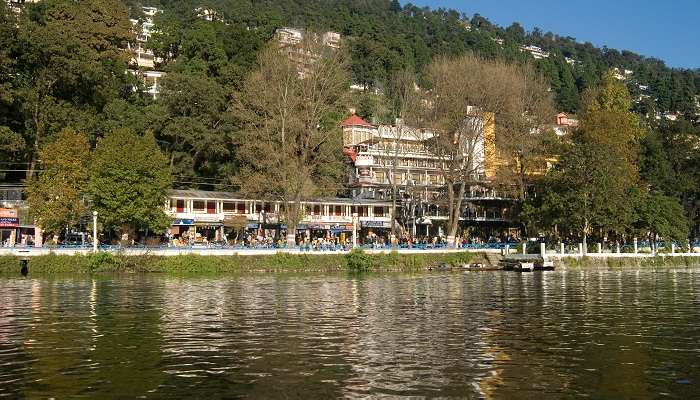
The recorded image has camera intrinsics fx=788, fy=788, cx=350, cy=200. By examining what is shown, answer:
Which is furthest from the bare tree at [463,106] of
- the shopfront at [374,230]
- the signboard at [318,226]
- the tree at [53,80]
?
the tree at [53,80]

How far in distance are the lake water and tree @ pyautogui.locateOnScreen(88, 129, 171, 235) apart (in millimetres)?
18182

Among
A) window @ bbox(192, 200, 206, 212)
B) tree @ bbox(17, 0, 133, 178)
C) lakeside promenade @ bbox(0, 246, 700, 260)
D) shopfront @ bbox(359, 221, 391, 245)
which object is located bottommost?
lakeside promenade @ bbox(0, 246, 700, 260)

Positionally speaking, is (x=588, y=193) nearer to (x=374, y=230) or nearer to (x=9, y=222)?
(x=374, y=230)

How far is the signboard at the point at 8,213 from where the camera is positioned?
68.1 m

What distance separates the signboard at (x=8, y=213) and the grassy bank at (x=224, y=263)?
12592 mm

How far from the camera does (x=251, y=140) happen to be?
6906 cm

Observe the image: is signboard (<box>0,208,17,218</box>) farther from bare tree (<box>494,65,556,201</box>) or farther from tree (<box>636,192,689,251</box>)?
tree (<box>636,192,689,251</box>)

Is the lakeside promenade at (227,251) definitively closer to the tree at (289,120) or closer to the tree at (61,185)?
the tree at (61,185)

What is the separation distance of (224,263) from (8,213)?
71.7 ft

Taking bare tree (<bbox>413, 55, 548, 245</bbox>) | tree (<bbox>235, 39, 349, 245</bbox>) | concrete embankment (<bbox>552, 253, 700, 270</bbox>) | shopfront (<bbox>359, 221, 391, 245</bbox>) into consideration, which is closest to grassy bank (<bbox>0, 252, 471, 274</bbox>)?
tree (<bbox>235, 39, 349, 245</bbox>)

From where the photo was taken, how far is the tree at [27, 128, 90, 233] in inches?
2400

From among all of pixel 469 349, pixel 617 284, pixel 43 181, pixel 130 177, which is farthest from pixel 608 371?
pixel 43 181

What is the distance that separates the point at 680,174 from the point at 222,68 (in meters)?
53.7

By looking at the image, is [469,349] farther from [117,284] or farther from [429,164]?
[429,164]
